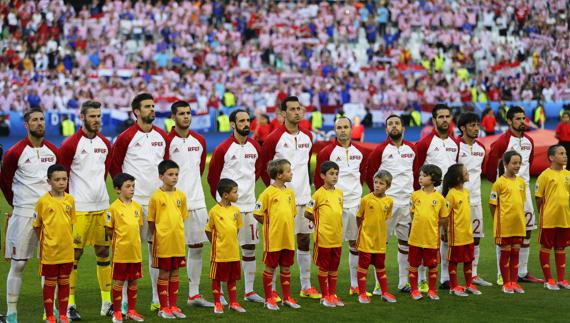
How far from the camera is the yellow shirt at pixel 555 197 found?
1230cm

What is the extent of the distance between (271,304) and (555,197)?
3.75m

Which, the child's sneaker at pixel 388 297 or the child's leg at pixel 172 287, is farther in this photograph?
the child's sneaker at pixel 388 297

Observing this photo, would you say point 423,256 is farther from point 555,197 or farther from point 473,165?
point 555,197

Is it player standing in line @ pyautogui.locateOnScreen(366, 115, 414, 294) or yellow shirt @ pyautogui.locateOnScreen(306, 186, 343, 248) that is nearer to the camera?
yellow shirt @ pyautogui.locateOnScreen(306, 186, 343, 248)

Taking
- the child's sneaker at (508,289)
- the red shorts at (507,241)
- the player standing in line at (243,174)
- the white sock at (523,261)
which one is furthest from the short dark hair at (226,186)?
the white sock at (523,261)

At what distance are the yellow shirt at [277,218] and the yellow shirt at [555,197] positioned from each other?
3.25 metres

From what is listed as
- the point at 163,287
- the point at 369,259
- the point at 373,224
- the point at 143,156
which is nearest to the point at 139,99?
the point at 143,156

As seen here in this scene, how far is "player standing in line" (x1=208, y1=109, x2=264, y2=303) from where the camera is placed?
454 inches

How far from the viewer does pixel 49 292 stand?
10.2 metres

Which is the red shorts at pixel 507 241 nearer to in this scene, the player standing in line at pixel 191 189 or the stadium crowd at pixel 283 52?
the player standing in line at pixel 191 189

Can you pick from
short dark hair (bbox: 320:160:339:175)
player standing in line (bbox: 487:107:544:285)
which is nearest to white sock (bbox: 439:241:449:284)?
player standing in line (bbox: 487:107:544:285)

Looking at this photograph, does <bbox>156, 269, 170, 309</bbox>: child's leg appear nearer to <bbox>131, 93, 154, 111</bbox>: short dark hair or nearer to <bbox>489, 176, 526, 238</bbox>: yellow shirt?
<bbox>131, 93, 154, 111</bbox>: short dark hair

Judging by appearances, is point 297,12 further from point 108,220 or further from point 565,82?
point 108,220

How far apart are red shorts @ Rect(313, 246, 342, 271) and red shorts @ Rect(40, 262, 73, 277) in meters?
2.69
